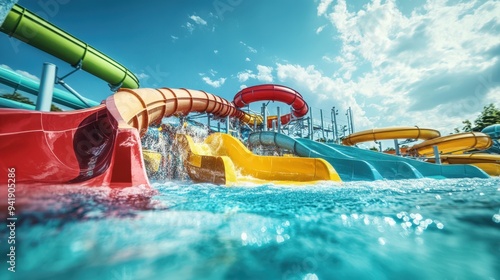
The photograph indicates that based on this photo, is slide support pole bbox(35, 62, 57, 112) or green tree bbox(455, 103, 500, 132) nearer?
slide support pole bbox(35, 62, 57, 112)

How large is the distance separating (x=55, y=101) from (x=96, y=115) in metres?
6.92

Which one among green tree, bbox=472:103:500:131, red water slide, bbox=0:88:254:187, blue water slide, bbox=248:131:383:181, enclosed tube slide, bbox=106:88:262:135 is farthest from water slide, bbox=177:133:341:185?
green tree, bbox=472:103:500:131

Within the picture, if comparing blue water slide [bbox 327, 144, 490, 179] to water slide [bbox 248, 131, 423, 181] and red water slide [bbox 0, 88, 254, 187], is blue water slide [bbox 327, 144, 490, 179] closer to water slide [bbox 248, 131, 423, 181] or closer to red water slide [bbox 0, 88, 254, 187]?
water slide [bbox 248, 131, 423, 181]

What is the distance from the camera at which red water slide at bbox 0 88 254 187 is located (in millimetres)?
2455

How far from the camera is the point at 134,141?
2.73 meters

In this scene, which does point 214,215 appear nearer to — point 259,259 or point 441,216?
point 259,259

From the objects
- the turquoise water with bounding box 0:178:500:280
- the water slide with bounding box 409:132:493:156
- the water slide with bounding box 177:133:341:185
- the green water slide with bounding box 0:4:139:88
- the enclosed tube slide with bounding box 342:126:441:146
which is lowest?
the turquoise water with bounding box 0:178:500:280

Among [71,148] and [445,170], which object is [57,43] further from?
[445,170]

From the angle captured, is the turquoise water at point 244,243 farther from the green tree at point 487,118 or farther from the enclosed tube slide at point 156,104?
the green tree at point 487,118

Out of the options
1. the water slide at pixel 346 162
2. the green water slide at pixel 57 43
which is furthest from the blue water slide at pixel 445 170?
Result: the green water slide at pixel 57 43

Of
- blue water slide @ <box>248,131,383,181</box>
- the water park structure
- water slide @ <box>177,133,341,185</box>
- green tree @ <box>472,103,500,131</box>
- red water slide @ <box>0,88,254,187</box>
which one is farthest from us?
green tree @ <box>472,103,500,131</box>

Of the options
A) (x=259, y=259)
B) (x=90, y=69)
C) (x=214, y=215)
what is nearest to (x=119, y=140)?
(x=214, y=215)

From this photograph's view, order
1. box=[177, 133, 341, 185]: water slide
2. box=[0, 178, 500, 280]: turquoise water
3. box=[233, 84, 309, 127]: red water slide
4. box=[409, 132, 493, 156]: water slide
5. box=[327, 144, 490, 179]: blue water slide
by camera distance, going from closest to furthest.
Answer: box=[0, 178, 500, 280]: turquoise water
box=[177, 133, 341, 185]: water slide
box=[327, 144, 490, 179]: blue water slide
box=[409, 132, 493, 156]: water slide
box=[233, 84, 309, 127]: red water slide

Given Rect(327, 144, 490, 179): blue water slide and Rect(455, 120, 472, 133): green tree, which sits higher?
Rect(455, 120, 472, 133): green tree
